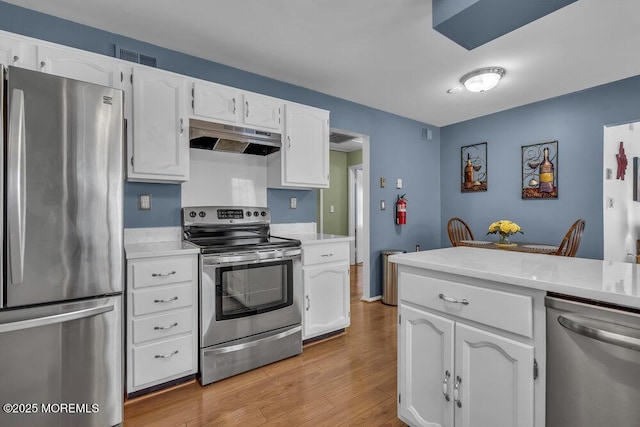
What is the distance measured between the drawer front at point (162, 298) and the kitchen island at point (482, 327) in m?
1.43

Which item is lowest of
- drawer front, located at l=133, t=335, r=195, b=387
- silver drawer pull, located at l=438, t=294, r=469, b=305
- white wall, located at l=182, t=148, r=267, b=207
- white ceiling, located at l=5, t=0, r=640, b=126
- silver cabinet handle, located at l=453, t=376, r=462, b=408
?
drawer front, located at l=133, t=335, r=195, b=387

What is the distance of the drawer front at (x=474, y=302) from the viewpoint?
113cm

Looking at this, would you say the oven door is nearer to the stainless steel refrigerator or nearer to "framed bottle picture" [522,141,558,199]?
the stainless steel refrigerator

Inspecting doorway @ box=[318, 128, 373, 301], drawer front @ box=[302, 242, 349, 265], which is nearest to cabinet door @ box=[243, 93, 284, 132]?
drawer front @ box=[302, 242, 349, 265]

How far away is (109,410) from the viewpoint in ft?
5.20

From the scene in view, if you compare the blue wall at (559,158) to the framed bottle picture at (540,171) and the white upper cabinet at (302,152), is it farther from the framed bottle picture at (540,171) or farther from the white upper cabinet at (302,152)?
the white upper cabinet at (302,152)

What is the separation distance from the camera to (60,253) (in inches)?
57.0

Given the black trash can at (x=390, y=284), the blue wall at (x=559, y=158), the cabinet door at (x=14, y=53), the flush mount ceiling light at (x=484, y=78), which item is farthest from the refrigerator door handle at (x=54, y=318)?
the blue wall at (x=559, y=158)

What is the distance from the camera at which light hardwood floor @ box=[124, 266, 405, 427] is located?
1.79 meters

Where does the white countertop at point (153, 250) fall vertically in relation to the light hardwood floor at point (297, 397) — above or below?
above

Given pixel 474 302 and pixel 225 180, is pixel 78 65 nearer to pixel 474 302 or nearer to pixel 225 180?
pixel 225 180

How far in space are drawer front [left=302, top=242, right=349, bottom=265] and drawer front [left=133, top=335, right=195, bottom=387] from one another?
1089 mm

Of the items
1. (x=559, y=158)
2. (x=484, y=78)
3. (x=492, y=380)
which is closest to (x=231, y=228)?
(x=492, y=380)

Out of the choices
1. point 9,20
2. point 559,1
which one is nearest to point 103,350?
point 9,20
